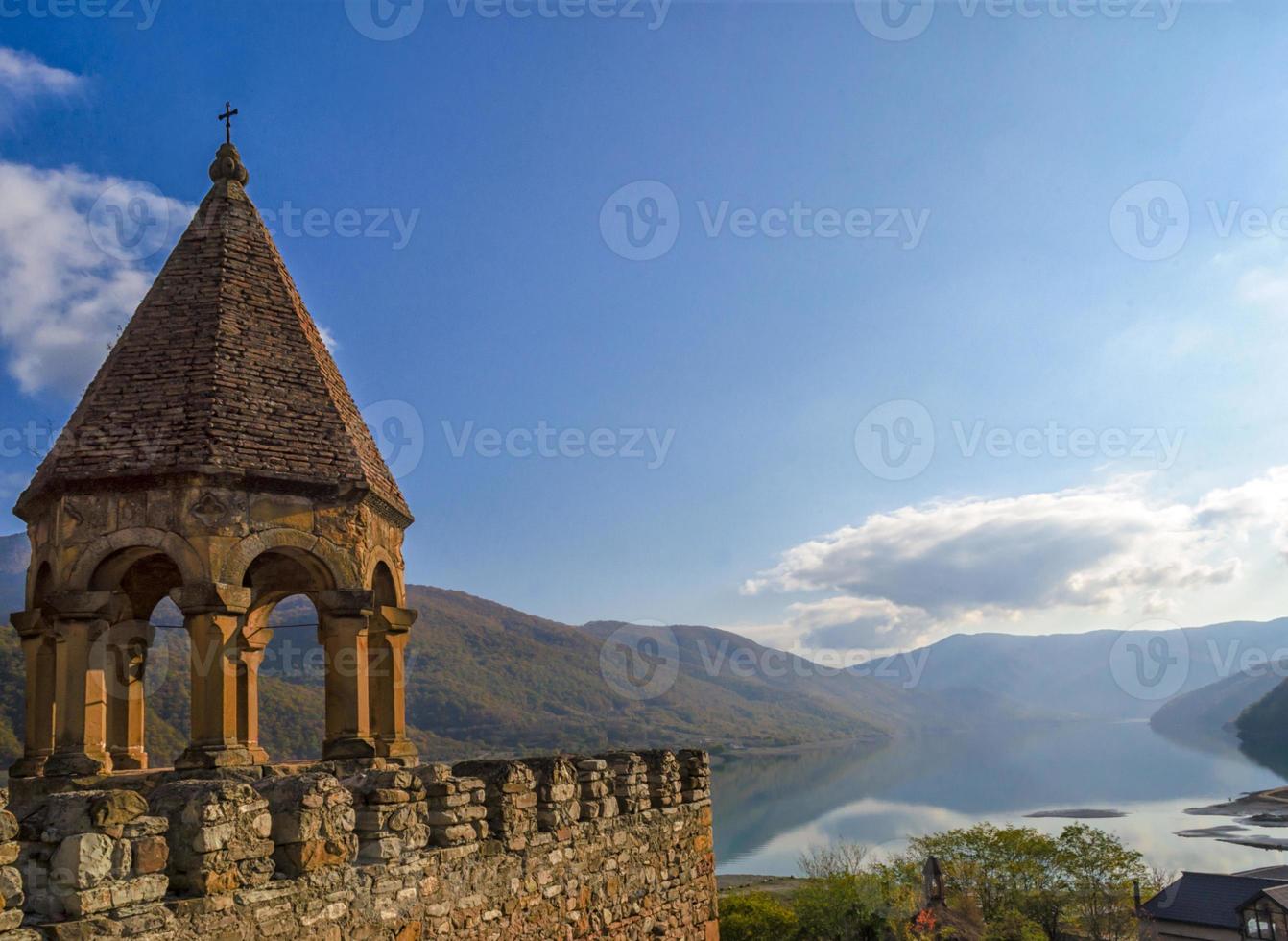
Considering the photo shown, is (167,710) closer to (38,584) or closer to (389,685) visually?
(38,584)

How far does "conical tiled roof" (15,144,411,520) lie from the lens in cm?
795

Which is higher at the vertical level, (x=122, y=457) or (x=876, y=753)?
(x=122, y=457)

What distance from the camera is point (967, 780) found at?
9900 centimetres

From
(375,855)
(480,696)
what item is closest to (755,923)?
(375,855)

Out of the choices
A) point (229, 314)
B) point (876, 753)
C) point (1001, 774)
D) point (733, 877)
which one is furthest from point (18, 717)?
point (876, 753)

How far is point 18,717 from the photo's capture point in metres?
29.5

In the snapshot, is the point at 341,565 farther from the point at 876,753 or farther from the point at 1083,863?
the point at 876,753

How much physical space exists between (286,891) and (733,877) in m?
48.5

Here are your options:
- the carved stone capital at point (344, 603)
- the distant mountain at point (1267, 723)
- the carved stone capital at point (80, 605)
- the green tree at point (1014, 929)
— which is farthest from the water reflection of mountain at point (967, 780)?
the carved stone capital at point (80, 605)

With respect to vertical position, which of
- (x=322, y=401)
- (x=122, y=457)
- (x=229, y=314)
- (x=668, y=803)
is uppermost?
(x=229, y=314)

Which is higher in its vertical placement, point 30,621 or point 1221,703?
point 30,621

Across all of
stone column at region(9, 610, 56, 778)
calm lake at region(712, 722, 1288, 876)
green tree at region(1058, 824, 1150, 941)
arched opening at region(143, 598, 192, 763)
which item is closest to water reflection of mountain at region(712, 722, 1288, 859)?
calm lake at region(712, 722, 1288, 876)

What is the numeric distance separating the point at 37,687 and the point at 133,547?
1496 mm

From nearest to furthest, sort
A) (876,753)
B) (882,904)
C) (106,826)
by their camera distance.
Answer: (106,826), (882,904), (876,753)
